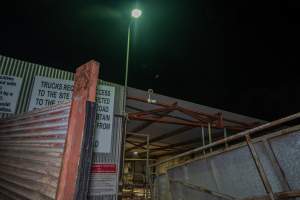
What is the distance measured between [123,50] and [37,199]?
6.87 meters

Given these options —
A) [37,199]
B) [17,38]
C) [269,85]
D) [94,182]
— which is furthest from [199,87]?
[37,199]

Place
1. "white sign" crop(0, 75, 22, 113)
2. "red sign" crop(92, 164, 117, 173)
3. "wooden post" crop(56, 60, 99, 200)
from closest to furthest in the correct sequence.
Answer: "wooden post" crop(56, 60, 99, 200) → "white sign" crop(0, 75, 22, 113) → "red sign" crop(92, 164, 117, 173)

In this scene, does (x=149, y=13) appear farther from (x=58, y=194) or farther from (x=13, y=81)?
(x=58, y=194)

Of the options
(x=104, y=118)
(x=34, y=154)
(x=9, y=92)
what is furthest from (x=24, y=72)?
(x=34, y=154)

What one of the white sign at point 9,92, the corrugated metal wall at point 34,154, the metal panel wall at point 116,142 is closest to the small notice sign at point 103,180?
the metal panel wall at point 116,142

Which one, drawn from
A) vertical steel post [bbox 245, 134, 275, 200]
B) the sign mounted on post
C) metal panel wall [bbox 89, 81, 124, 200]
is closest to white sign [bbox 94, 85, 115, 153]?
the sign mounted on post

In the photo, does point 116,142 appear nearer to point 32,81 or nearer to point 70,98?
point 70,98

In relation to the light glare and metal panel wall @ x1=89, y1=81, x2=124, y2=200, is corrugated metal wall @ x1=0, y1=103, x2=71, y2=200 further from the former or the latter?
the light glare

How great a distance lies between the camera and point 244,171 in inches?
121

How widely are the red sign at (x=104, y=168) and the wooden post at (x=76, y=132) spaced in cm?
422

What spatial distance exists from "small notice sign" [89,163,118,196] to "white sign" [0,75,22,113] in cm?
252

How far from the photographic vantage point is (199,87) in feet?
34.9

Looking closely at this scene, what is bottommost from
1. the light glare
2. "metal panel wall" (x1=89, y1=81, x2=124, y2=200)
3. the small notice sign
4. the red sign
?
the small notice sign

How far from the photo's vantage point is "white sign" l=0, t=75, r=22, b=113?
15.1 ft
